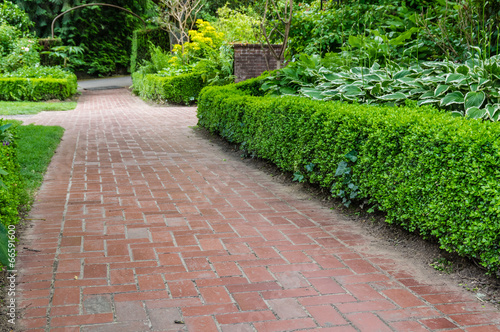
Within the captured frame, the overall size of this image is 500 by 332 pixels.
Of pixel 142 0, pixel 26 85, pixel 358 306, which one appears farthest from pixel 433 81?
pixel 142 0

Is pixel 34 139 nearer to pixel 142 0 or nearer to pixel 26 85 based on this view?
pixel 26 85

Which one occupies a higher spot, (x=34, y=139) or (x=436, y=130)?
(x=436, y=130)

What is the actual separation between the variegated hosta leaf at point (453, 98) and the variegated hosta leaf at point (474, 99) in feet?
0.36

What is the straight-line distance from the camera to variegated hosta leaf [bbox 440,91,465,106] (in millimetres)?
4672

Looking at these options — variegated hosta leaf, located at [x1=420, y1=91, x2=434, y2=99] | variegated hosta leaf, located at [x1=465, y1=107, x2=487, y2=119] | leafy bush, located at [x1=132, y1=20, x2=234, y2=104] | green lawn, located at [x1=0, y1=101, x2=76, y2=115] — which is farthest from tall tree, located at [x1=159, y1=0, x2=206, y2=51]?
variegated hosta leaf, located at [x1=465, y1=107, x2=487, y2=119]

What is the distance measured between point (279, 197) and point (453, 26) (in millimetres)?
4184

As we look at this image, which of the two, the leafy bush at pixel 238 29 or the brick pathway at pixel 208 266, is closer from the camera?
the brick pathway at pixel 208 266

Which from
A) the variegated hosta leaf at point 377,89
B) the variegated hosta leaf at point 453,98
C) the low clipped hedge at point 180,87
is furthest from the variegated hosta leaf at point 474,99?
the low clipped hedge at point 180,87

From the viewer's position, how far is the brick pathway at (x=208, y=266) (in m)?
2.63

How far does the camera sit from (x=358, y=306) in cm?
277

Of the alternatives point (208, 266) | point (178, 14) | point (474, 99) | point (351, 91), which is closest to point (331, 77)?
point (351, 91)

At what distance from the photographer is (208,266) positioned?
3.31m

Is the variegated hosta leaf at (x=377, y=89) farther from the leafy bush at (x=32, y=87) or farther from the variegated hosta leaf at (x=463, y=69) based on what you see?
the leafy bush at (x=32, y=87)

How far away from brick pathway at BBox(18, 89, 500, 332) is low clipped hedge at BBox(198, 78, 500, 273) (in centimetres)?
34
